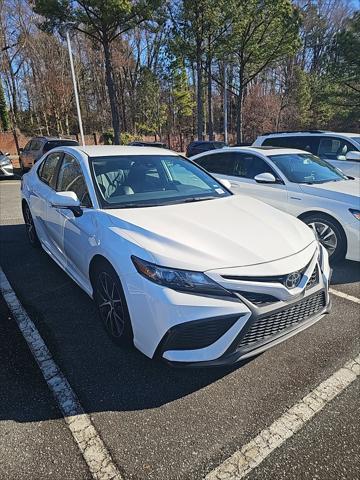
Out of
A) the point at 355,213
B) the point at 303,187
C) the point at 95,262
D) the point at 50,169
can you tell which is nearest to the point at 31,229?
the point at 50,169

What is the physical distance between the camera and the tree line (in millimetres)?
19203

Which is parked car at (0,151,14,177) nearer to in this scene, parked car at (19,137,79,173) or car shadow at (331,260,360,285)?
parked car at (19,137,79,173)

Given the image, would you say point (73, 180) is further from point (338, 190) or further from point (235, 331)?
point (338, 190)

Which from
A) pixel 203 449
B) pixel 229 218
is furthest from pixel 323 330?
→ pixel 203 449

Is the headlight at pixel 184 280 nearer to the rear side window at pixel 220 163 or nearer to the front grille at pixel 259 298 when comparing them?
the front grille at pixel 259 298

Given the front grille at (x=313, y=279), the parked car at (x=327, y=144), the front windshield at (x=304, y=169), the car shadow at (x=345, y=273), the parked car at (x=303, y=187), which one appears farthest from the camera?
the parked car at (x=327, y=144)

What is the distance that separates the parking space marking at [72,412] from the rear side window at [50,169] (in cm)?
168

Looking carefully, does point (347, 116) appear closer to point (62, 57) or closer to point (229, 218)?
point (62, 57)

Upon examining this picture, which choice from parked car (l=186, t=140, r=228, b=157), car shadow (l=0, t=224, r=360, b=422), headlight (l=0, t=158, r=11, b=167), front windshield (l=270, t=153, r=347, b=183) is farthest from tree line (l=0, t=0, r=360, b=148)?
car shadow (l=0, t=224, r=360, b=422)

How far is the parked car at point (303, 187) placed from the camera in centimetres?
441

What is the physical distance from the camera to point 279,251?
2412mm

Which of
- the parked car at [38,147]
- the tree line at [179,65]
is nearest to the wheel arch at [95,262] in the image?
the parked car at [38,147]

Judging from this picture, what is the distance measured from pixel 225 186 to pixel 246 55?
2196cm

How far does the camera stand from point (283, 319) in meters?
2.31
